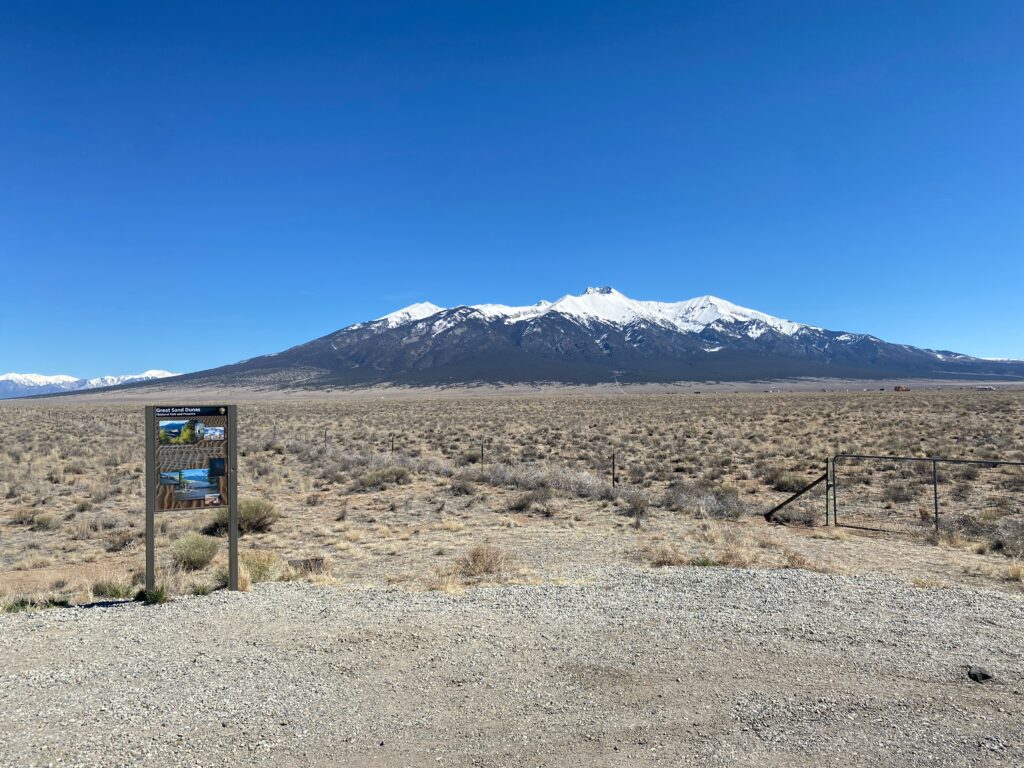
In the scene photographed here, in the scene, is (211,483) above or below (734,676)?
above

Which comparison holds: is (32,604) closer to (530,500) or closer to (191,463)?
(191,463)

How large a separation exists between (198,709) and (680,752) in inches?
145

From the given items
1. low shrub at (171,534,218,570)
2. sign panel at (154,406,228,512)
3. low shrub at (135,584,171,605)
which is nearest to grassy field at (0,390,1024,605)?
low shrub at (171,534,218,570)

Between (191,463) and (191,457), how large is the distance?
0.25 feet

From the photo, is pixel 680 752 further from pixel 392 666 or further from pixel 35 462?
pixel 35 462

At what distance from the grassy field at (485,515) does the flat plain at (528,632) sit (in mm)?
111

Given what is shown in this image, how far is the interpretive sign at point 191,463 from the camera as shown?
316 inches

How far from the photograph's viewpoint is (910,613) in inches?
294

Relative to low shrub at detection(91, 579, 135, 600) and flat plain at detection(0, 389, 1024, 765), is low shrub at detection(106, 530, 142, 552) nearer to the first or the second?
flat plain at detection(0, 389, 1024, 765)

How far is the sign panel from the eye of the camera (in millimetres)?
8094

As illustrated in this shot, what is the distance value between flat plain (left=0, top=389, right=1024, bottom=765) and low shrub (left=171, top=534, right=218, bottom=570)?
56 mm

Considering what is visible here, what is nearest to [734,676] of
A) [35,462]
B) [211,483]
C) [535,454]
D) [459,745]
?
[459,745]

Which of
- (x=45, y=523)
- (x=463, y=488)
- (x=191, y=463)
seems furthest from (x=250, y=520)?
(x=463, y=488)

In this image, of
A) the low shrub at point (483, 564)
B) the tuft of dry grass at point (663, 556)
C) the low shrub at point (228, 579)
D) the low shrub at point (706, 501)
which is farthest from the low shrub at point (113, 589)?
the low shrub at point (706, 501)
